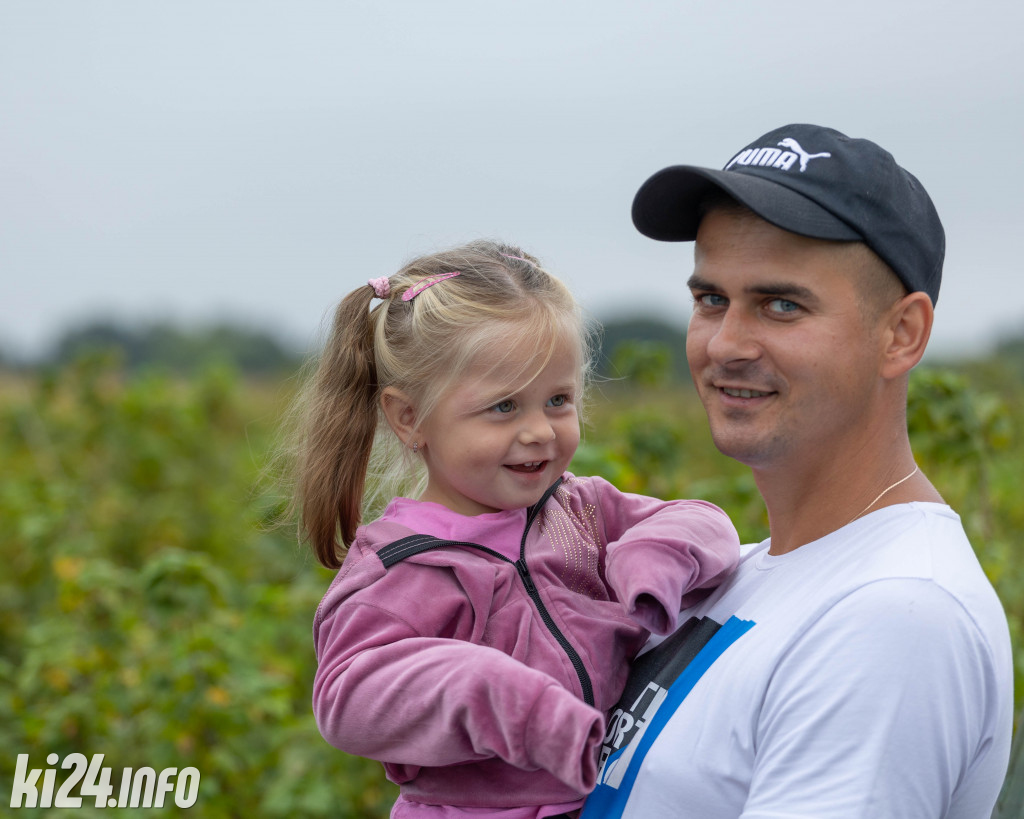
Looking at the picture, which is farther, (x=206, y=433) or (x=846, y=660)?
(x=206, y=433)

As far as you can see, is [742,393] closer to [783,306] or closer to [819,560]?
[783,306]

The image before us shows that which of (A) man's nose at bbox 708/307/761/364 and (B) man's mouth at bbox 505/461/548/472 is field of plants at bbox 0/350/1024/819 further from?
(A) man's nose at bbox 708/307/761/364

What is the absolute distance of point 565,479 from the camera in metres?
2.19

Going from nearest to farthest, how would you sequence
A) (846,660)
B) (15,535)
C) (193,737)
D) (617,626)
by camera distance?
(846,660) → (617,626) → (193,737) → (15,535)

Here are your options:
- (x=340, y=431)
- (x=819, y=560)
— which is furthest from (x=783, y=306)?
(x=340, y=431)

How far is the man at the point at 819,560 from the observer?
137cm

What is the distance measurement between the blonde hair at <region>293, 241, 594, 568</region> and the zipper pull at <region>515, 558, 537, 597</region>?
33cm

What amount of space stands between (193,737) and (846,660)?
289 cm

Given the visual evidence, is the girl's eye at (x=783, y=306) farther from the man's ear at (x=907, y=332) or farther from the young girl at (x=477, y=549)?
the young girl at (x=477, y=549)

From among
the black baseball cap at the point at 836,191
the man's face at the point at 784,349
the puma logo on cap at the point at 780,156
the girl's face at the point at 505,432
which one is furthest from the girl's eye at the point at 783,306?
the girl's face at the point at 505,432

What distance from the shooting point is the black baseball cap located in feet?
5.41

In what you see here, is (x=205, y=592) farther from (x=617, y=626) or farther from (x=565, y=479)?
(x=617, y=626)

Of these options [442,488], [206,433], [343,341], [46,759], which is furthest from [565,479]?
[206,433]

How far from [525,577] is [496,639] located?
0.14 meters
